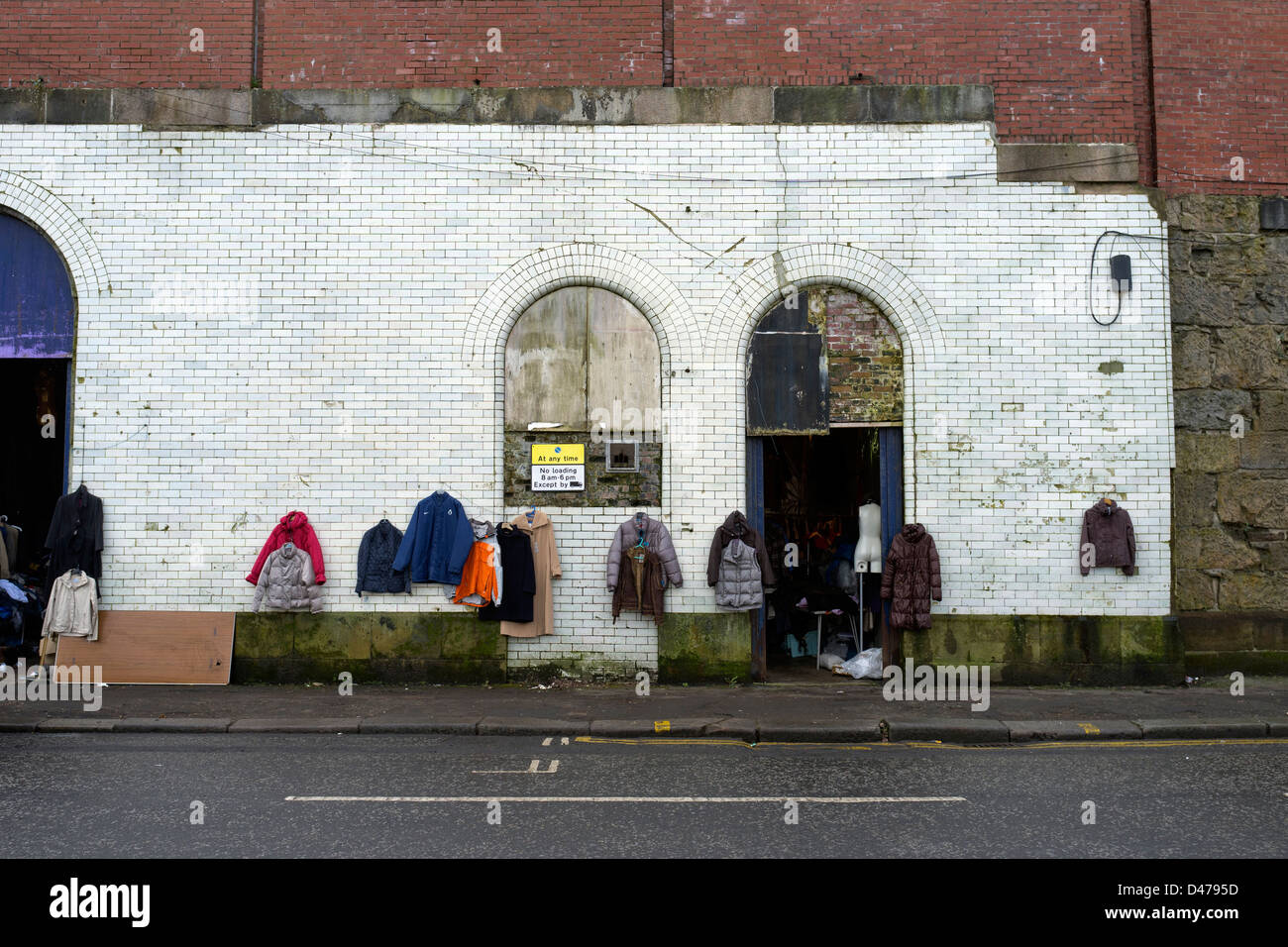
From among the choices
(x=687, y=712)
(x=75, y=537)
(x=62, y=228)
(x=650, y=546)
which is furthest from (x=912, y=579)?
(x=62, y=228)

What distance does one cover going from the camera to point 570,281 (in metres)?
11.2

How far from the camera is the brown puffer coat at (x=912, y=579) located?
1084cm

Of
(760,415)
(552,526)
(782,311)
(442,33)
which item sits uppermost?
(442,33)

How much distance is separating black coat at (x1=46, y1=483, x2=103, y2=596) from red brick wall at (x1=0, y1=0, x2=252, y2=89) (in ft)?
15.0

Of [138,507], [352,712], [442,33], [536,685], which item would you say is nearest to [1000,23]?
[442,33]

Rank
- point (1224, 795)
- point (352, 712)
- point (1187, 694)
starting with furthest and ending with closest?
point (1187, 694), point (352, 712), point (1224, 795)

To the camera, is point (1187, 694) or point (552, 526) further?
point (552, 526)

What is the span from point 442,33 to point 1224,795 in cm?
1022

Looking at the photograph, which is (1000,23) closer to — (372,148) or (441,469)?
(372,148)

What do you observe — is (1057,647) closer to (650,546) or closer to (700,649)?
(700,649)

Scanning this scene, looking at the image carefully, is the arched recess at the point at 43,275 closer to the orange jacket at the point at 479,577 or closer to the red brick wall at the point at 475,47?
the red brick wall at the point at 475,47

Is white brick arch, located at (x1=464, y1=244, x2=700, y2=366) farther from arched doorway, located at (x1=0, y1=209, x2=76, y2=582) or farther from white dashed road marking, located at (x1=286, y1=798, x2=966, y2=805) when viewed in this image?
white dashed road marking, located at (x1=286, y1=798, x2=966, y2=805)

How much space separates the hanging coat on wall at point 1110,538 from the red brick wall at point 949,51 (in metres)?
4.07

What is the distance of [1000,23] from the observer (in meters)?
11.4
